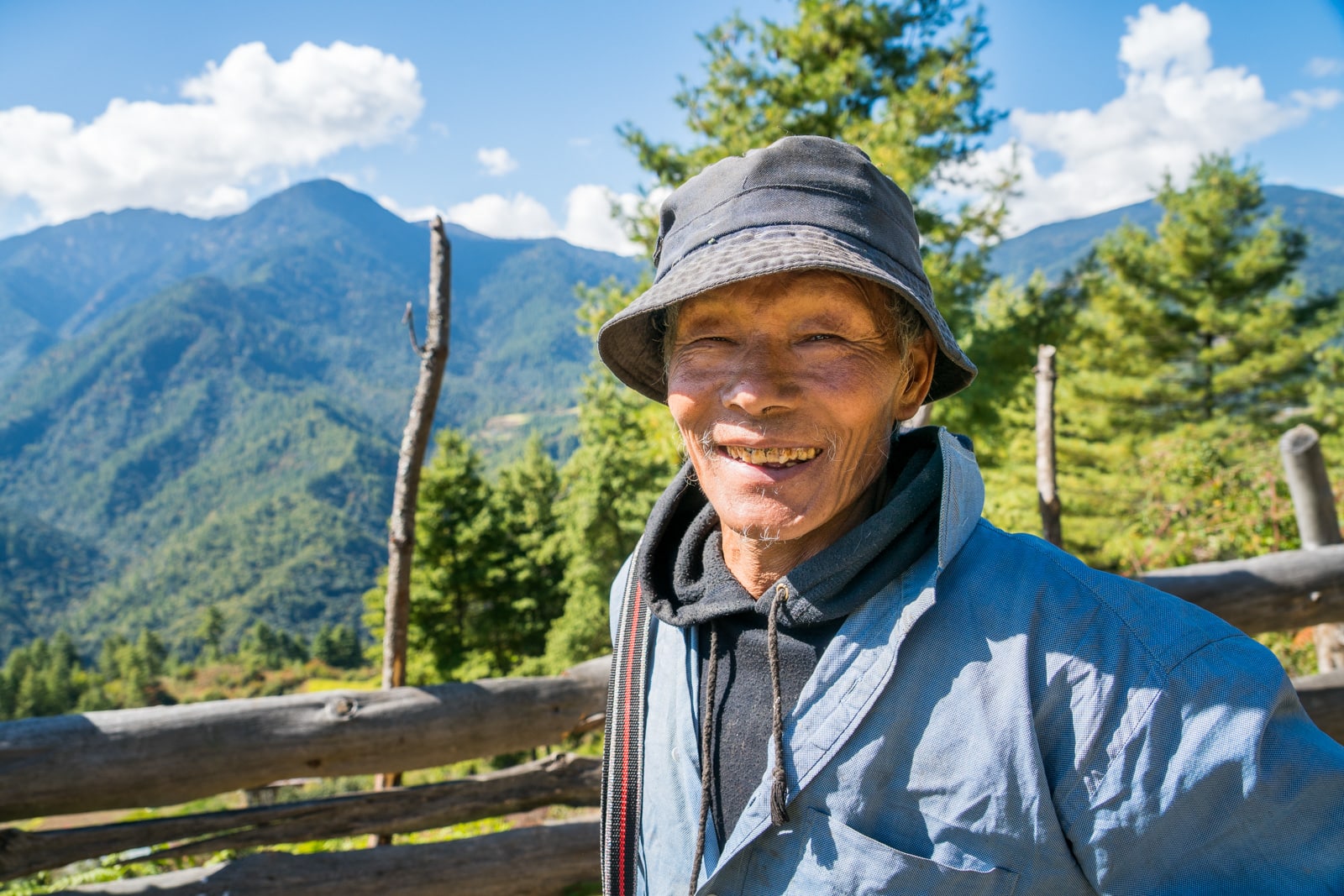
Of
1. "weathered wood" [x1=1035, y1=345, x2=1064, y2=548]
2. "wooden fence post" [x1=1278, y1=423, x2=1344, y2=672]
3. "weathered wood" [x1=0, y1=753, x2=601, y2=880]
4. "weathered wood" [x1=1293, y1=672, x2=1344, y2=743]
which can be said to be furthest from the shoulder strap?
"wooden fence post" [x1=1278, y1=423, x2=1344, y2=672]

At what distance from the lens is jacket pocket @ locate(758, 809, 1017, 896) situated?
40.3 inches

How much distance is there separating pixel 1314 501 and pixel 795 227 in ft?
13.0

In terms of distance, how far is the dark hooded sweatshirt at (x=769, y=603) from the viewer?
1.17m

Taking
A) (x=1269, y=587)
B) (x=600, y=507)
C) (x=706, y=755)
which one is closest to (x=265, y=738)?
(x=706, y=755)

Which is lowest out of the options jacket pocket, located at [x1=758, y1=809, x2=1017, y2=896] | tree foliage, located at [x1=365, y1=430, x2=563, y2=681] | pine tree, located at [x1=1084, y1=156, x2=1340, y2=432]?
tree foliage, located at [x1=365, y1=430, x2=563, y2=681]

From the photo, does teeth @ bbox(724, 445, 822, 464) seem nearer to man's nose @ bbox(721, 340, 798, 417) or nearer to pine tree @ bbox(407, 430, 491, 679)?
man's nose @ bbox(721, 340, 798, 417)

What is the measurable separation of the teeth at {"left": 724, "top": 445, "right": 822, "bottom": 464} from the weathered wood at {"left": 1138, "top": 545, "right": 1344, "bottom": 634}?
264 centimetres

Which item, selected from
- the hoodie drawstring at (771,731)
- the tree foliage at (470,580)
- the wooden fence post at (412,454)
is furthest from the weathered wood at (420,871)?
the tree foliage at (470,580)

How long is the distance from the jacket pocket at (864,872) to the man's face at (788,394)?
45 centimetres

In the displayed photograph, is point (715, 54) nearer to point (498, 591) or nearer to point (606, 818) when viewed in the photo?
point (606, 818)

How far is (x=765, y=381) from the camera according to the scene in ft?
3.98

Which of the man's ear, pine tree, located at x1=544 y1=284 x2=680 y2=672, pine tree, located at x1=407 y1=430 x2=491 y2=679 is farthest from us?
pine tree, located at x1=407 y1=430 x2=491 y2=679

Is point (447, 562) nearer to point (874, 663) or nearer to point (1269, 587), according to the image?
point (1269, 587)

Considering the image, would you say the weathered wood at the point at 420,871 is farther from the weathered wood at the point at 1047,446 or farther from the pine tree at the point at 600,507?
the pine tree at the point at 600,507
